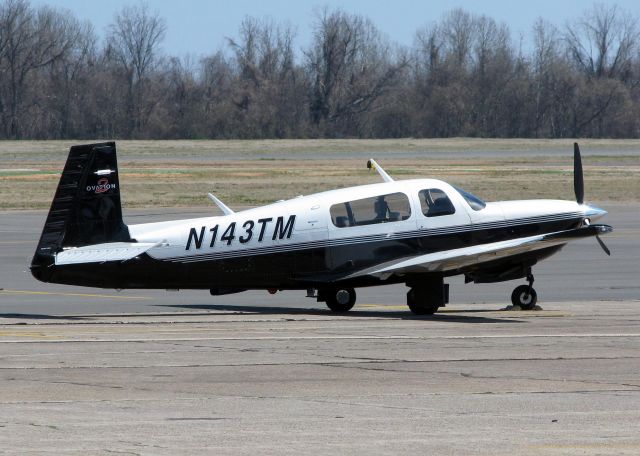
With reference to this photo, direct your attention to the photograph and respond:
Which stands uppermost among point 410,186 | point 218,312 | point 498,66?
point 498,66

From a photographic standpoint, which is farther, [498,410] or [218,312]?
[218,312]

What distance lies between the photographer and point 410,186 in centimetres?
1816

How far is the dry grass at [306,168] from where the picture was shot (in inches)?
1917

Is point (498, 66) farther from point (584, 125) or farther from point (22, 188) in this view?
point (22, 188)

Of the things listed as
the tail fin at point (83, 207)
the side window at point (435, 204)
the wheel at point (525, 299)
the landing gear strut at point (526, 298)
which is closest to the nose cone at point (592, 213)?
the landing gear strut at point (526, 298)

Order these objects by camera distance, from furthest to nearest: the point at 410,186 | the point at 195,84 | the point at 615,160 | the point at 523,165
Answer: the point at 195,84 → the point at 615,160 → the point at 523,165 → the point at 410,186

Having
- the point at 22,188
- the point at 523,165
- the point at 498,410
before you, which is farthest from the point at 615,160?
the point at 498,410

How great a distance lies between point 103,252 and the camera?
17.0 m

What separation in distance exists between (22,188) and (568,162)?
33.5 meters

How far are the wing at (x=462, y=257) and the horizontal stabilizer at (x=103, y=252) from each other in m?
3.29

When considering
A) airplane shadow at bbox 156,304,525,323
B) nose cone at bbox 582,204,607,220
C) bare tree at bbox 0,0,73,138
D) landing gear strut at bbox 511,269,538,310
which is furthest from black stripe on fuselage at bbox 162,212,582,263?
bare tree at bbox 0,0,73,138

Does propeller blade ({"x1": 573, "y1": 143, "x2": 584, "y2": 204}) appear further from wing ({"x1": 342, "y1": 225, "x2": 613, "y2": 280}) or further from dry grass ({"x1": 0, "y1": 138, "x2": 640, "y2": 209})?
dry grass ({"x1": 0, "y1": 138, "x2": 640, "y2": 209})

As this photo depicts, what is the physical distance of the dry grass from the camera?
160 feet

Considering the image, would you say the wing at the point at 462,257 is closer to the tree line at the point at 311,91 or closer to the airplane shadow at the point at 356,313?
the airplane shadow at the point at 356,313
